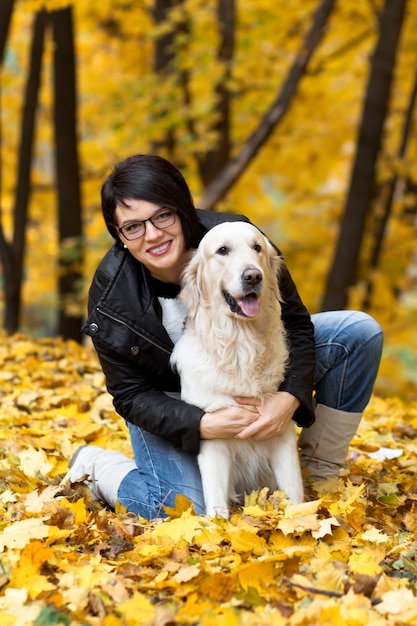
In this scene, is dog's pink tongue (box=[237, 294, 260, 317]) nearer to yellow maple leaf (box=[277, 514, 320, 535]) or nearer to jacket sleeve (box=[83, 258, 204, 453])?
jacket sleeve (box=[83, 258, 204, 453])

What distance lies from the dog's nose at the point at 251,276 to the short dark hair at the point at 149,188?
1.62ft

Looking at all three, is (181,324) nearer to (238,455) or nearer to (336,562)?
(238,455)

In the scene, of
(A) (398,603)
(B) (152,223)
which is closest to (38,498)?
(B) (152,223)

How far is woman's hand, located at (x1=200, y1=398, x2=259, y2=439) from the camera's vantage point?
307cm

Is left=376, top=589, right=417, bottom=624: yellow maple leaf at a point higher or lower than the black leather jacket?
lower

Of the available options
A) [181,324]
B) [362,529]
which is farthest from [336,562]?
[181,324]

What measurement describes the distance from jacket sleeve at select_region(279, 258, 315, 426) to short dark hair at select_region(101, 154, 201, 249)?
1.65ft

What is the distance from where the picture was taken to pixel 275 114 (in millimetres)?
8320

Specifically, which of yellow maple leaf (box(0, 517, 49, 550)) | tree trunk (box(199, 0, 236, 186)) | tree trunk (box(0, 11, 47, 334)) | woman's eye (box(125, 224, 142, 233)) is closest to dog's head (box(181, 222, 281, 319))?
woman's eye (box(125, 224, 142, 233))

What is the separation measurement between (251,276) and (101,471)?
4.07 ft

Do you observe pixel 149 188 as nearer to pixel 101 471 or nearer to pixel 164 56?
pixel 101 471

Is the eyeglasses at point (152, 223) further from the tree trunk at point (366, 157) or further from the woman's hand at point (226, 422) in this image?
the tree trunk at point (366, 157)

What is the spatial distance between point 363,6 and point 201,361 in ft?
28.9

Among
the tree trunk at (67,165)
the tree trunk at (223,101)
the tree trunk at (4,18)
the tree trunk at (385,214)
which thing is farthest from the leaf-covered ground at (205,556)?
the tree trunk at (385,214)
